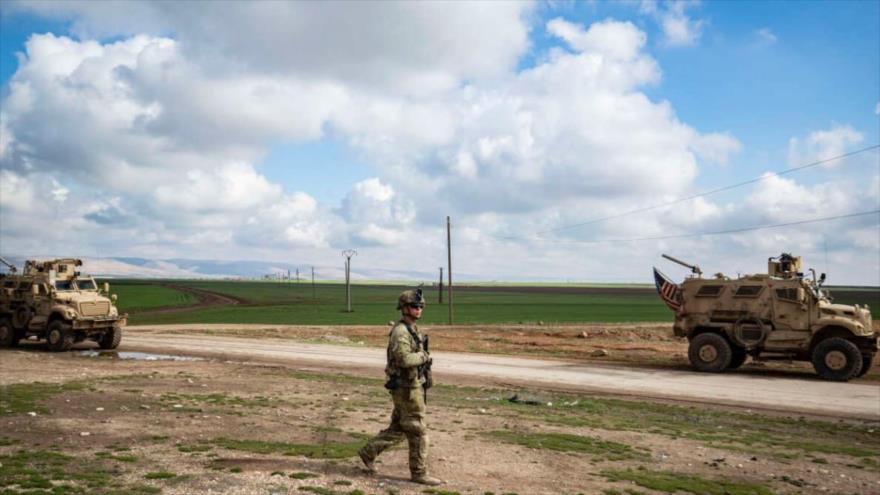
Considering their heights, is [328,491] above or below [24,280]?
below

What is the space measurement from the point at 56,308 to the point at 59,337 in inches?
45.0

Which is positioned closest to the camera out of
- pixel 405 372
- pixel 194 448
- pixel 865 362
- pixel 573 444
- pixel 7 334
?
pixel 405 372

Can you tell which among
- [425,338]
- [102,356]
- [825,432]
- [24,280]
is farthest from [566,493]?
[24,280]

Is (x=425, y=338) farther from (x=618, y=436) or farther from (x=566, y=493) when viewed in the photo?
(x=618, y=436)

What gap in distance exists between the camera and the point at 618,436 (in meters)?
12.0

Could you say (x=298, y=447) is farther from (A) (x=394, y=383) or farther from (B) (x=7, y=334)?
(B) (x=7, y=334)

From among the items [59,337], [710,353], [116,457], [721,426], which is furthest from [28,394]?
[710,353]

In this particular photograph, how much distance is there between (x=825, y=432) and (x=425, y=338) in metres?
9.17

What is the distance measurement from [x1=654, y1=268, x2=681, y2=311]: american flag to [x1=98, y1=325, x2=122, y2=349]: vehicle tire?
20.3m

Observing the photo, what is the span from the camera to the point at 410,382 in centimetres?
842

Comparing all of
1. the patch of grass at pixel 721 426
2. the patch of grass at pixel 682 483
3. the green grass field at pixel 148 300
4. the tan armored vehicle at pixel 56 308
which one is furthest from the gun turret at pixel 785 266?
the green grass field at pixel 148 300

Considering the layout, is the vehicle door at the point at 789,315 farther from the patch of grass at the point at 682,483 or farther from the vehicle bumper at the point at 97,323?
the vehicle bumper at the point at 97,323

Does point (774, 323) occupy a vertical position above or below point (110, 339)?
above

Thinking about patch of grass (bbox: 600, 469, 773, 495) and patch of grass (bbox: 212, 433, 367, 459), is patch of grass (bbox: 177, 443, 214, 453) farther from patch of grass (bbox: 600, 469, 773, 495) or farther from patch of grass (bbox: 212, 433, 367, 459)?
patch of grass (bbox: 600, 469, 773, 495)
